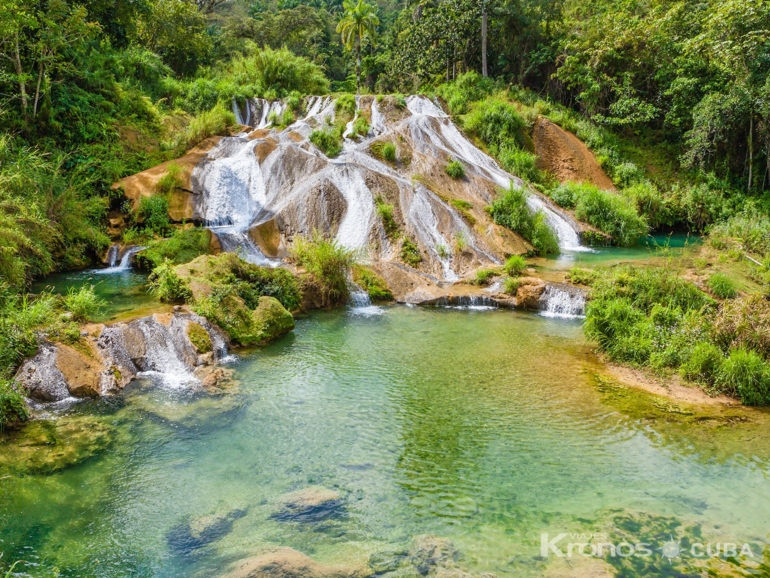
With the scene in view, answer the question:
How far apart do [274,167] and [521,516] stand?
1857 centimetres

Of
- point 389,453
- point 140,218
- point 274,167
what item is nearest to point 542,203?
point 274,167

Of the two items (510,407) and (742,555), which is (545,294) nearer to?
(510,407)

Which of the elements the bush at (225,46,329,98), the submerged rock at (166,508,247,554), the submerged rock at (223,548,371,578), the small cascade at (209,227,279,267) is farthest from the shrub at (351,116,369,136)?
the submerged rock at (223,548,371,578)

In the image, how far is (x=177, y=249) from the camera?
51.8 ft

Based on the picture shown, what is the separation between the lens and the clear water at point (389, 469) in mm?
5750

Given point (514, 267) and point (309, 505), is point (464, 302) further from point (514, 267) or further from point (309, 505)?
point (309, 505)

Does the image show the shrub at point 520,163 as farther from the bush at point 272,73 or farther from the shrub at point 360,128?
the bush at point 272,73

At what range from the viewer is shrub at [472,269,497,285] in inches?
647

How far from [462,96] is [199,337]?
2642 centimetres

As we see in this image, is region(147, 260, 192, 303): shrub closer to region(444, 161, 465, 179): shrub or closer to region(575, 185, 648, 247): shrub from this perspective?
region(444, 161, 465, 179): shrub

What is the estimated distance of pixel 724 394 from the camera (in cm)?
964

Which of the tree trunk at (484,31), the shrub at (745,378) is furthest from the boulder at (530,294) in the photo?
the tree trunk at (484,31)

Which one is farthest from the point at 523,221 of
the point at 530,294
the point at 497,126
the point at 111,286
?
the point at 111,286

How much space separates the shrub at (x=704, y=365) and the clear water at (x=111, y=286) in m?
11.9
